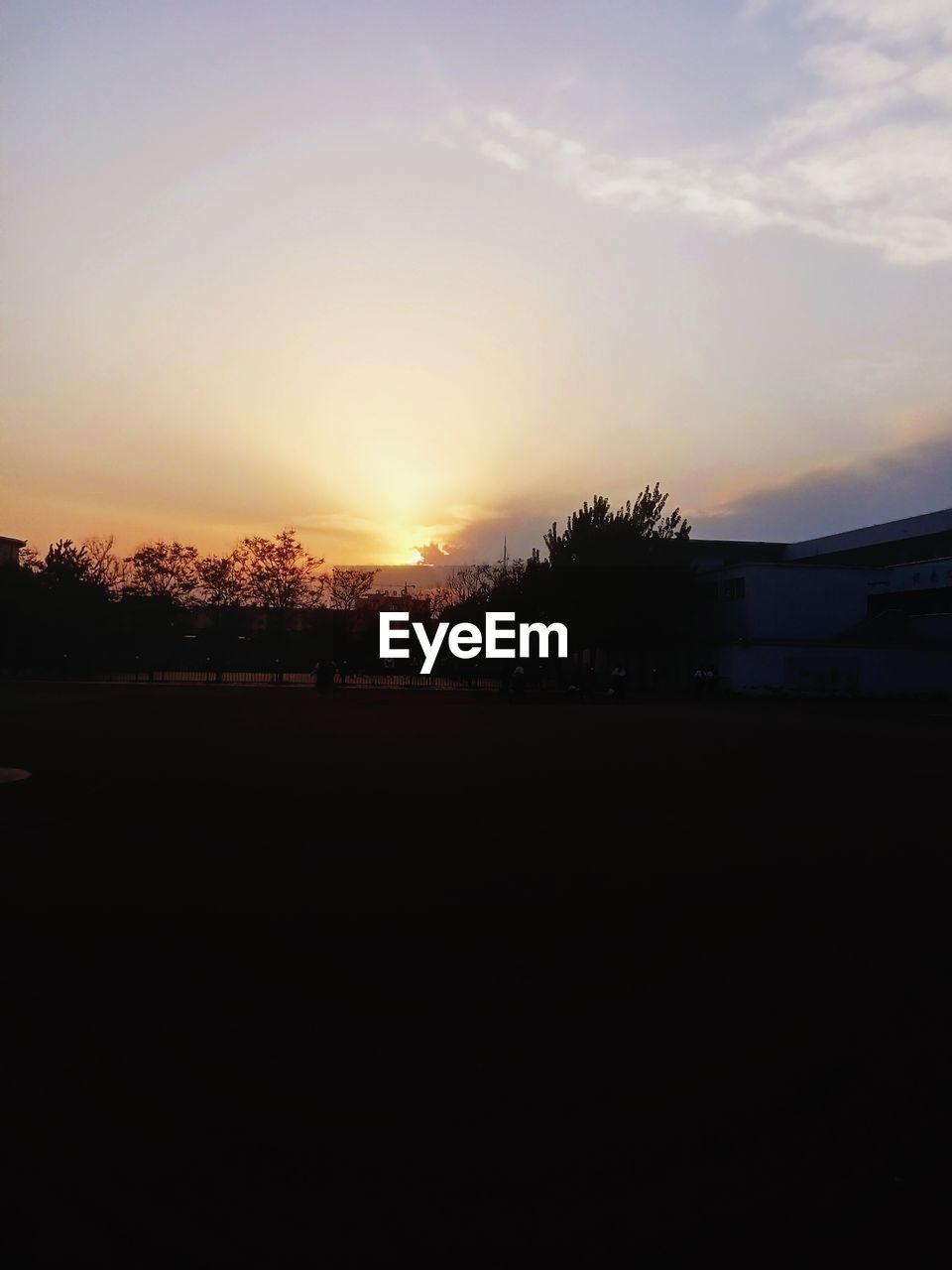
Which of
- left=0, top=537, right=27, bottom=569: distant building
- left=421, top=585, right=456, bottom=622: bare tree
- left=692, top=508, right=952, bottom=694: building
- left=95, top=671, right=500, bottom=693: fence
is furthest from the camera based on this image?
left=0, top=537, right=27, bottom=569: distant building

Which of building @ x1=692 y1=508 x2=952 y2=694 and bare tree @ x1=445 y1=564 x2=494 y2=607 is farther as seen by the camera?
bare tree @ x1=445 y1=564 x2=494 y2=607

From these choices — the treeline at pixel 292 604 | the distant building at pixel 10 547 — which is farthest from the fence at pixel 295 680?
the distant building at pixel 10 547

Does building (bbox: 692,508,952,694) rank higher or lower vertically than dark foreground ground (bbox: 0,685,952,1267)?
higher

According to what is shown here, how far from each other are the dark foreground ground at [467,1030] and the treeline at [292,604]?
49.5 metres

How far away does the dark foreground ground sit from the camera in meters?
3.92

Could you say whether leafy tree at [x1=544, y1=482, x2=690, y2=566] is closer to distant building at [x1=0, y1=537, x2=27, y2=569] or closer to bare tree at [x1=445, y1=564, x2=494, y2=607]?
bare tree at [x1=445, y1=564, x2=494, y2=607]

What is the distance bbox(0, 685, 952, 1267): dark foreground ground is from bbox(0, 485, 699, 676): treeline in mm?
49459

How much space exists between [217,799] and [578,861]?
5.75 m

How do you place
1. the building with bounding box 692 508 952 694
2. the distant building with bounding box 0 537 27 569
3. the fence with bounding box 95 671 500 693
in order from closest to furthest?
the building with bounding box 692 508 952 694, the fence with bounding box 95 671 500 693, the distant building with bounding box 0 537 27 569

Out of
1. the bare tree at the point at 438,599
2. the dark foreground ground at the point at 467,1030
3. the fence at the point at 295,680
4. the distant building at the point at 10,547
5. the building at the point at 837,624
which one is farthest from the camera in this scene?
the distant building at the point at 10,547

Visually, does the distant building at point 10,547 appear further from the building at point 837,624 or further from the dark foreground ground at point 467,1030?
the dark foreground ground at point 467,1030

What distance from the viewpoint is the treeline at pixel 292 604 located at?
63562 mm

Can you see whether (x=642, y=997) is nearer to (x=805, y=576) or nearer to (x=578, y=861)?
(x=578, y=861)

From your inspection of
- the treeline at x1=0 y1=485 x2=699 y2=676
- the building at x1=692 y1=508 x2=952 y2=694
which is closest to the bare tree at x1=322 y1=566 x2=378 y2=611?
the treeline at x1=0 y1=485 x2=699 y2=676
